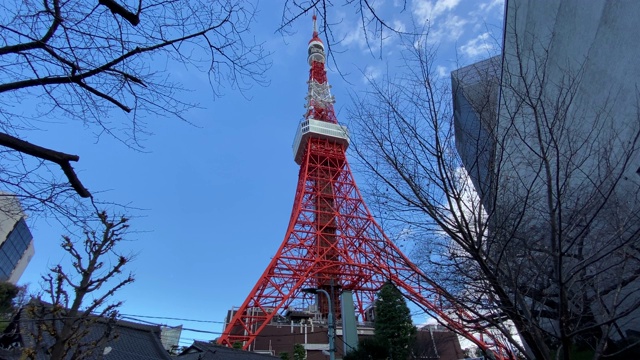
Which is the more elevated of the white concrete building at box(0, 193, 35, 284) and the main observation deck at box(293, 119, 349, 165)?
the main observation deck at box(293, 119, 349, 165)

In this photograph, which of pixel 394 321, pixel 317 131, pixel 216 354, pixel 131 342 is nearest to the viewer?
pixel 131 342

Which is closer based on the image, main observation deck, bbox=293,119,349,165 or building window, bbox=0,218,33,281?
main observation deck, bbox=293,119,349,165

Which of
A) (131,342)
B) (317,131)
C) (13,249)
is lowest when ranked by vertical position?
(131,342)

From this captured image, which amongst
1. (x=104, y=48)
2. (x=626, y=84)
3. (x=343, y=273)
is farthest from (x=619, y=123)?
(x=343, y=273)

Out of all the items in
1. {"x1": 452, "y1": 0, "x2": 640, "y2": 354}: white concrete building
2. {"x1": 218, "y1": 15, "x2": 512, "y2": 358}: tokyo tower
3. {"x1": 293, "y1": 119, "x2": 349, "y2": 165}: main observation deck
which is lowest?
{"x1": 452, "y1": 0, "x2": 640, "y2": 354}: white concrete building

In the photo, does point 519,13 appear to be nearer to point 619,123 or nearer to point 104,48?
point 619,123

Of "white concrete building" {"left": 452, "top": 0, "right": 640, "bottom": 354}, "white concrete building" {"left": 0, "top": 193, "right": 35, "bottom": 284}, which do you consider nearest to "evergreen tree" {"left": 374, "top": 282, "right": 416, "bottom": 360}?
"white concrete building" {"left": 452, "top": 0, "right": 640, "bottom": 354}

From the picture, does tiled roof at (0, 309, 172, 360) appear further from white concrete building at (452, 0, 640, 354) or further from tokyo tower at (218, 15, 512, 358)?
white concrete building at (452, 0, 640, 354)

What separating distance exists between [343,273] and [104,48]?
18.7 m

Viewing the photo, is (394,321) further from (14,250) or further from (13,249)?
(14,250)

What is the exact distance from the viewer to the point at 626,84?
4734 millimetres

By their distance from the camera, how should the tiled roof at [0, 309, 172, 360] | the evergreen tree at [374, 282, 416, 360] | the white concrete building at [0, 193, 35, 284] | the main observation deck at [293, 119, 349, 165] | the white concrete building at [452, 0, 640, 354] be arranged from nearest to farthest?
the white concrete building at [452, 0, 640, 354], the tiled roof at [0, 309, 172, 360], the evergreen tree at [374, 282, 416, 360], the main observation deck at [293, 119, 349, 165], the white concrete building at [0, 193, 35, 284]

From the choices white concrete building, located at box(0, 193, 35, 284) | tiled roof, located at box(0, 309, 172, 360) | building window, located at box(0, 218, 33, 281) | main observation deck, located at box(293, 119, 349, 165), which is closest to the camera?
tiled roof, located at box(0, 309, 172, 360)

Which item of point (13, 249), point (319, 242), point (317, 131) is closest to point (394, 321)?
point (319, 242)
